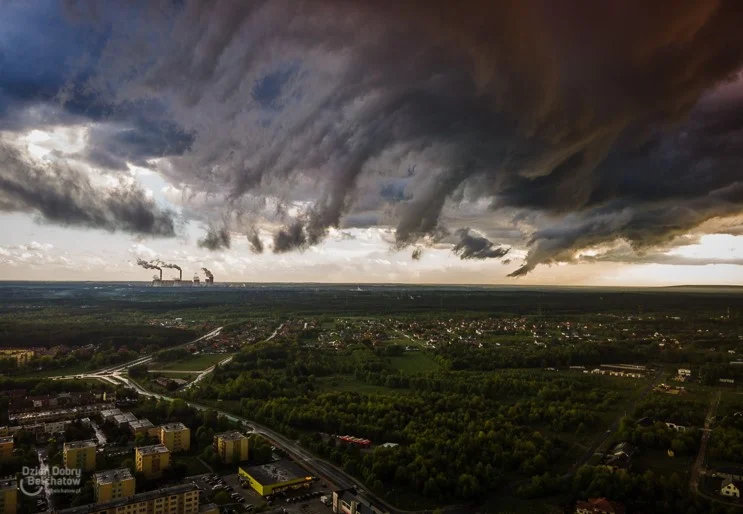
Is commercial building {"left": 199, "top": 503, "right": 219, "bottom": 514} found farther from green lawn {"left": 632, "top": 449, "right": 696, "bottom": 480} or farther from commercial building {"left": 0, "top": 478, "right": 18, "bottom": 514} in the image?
green lawn {"left": 632, "top": 449, "right": 696, "bottom": 480}

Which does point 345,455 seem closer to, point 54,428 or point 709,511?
point 709,511

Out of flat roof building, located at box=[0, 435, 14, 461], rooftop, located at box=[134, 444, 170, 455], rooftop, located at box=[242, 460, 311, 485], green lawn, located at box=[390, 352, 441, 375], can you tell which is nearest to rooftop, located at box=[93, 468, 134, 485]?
rooftop, located at box=[134, 444, 170, 455]

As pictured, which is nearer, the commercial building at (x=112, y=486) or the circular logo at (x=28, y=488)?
the commercial building at (x=112, y=486)

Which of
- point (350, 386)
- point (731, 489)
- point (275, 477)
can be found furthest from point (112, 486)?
point (731, 489)

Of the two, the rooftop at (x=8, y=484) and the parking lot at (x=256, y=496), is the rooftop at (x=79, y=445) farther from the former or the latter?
the parking lot at (x=256, y=496)

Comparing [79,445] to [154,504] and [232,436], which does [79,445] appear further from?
[154,504]

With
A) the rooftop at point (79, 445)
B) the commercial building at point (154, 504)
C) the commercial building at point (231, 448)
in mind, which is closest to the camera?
the commercial building at point (154, 504)

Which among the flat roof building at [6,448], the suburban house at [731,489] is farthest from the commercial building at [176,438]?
the suburban house at [731,489]
